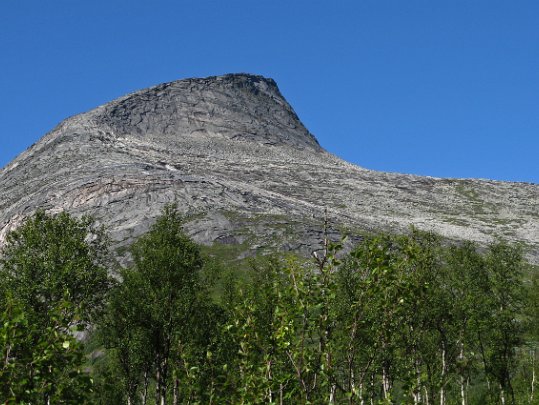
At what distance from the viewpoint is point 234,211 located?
189750 mm

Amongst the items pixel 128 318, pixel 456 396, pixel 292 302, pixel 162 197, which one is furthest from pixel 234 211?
pixel 292 302

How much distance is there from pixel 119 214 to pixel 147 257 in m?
145

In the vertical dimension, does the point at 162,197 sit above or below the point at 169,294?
above

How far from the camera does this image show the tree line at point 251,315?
1181 cm

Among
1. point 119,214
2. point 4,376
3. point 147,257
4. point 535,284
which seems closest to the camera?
point 4,376

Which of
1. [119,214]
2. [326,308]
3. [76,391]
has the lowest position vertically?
[76,391]

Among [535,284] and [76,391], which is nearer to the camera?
[76,391]

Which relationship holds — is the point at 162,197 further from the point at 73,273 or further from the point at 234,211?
the point at 73,273

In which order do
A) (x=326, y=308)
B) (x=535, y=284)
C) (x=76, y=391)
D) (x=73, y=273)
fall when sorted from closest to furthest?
1. (x=76, y=391)
2. (x=326, y=308)
3. (x=73, y=273)
4. (x=535, y=284)

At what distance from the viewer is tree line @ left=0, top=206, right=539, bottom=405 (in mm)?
11812

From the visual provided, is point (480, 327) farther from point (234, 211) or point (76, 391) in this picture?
point (234, 211)

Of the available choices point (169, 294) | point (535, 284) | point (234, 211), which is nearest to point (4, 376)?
point (169, 294)

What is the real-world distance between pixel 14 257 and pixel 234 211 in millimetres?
143520

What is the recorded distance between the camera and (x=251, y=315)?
1331 centimetres
